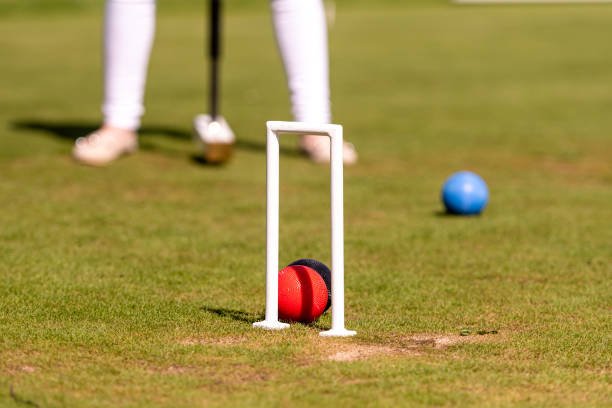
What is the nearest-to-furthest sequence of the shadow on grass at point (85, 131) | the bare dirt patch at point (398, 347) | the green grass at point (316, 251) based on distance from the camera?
the green grass at point (316, 251) < the bare dirt patch at point (398, 347) < the shadow on grass at point (85, 131)

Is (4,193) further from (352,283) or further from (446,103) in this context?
(446,103)

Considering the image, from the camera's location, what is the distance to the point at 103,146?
276 inches

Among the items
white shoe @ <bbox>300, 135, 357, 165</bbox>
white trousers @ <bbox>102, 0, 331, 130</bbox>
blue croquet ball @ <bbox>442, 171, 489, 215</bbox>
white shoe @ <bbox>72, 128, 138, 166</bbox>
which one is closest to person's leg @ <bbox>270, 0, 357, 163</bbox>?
white trousers @ <bbox>102, 0, 331, 130</bbox>

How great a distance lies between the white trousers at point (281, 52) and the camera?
22.0 ft

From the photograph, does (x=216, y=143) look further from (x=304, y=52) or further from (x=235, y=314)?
(x=235, y=314)

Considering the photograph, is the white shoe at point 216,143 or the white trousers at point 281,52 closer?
the white trousers at point 281,52

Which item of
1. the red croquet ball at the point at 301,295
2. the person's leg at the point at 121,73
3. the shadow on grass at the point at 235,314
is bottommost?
the shadow on grass at the point at 235,314

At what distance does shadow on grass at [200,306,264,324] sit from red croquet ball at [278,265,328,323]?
0.12 meters

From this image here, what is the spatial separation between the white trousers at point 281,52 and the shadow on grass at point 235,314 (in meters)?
2.96

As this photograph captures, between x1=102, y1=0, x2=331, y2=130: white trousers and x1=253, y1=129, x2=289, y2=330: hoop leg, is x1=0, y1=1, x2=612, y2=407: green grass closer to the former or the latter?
x1=253, y1=129, x2=289, y2=330: hoop leg

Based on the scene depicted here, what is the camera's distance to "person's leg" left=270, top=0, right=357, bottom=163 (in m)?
6.69

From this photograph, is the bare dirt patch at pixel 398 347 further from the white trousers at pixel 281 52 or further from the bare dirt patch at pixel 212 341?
the white trousers at pixel 281 52

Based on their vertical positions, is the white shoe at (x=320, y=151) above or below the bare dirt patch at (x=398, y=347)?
above

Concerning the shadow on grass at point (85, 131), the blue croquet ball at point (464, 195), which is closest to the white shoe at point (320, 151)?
the shadow on grass at point (85, 131)
